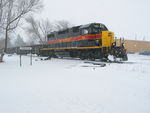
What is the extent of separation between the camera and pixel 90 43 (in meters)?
15.5

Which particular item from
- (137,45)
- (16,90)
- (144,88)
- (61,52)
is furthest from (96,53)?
(137,45)

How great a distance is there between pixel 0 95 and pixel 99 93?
326cm

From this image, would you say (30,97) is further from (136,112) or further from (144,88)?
(144,88)

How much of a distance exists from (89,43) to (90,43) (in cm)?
14

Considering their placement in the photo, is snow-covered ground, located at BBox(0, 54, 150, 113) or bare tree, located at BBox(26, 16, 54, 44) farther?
bare tree, located at BBox(26, 16, 54, 44)

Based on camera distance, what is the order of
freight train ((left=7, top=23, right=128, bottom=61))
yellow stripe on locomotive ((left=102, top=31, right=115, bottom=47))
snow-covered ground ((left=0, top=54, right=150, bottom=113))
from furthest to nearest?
yellow stripe on locomotive ((left=102, top=31, right=115, bottom=47)), freight train ((left=7, top=23, right=128, bottom=61)), snow-covered ground ((left=0, top=54, right=150, bottom=113))

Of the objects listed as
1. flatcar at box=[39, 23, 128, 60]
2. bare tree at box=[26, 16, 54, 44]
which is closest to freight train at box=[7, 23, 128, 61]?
flatcar at box=[39, 23, 128, 60]

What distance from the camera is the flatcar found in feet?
46.5

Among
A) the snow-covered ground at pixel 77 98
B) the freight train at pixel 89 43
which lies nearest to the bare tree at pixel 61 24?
the freight train at pixel 89 43

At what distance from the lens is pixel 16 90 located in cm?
529

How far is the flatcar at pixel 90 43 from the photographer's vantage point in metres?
14.2

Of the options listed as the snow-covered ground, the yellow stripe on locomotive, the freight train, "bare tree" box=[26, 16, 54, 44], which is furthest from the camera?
"bare tree" box=[26, 16, 54, 44]

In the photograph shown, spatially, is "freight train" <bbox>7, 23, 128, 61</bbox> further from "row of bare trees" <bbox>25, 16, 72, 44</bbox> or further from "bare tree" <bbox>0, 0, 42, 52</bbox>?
"row of bare trees" <bbox>25, 16, 72, 44</bbox>

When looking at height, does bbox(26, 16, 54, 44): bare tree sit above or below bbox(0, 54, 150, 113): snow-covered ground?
above
